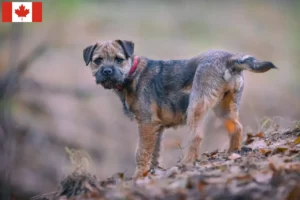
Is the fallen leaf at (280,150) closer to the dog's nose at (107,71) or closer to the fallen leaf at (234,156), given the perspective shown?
the fallen leaf at (234,156)

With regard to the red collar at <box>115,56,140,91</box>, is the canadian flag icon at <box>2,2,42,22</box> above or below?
above

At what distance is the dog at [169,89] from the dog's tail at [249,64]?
0.01 meters

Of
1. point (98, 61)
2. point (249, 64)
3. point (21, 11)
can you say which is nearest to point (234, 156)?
point (249, 64)

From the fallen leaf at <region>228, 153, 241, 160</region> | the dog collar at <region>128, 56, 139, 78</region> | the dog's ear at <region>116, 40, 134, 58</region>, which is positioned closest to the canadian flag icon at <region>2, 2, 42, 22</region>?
the dog's ear at <region>116, 40, 134, 58</region>

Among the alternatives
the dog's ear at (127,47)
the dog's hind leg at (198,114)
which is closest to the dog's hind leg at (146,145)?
the dog's hind leg at (198,114)

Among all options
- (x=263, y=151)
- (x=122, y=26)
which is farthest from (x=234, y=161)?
(x=122, y=26)

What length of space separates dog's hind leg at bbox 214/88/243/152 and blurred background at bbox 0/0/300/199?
5.46ft

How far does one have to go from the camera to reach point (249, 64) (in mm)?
8375

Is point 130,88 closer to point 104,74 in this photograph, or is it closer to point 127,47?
point 104,74

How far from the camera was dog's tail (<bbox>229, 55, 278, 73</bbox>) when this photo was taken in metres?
8.20

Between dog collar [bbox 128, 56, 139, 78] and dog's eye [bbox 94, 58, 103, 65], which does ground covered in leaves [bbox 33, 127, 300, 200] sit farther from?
dog's eye [bbox 94, 58, 103, 65]

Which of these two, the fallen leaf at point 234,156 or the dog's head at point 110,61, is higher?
the dog's head at point 110,61

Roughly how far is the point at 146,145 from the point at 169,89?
38.7 inches

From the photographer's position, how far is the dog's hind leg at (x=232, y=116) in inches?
352
